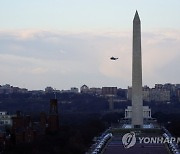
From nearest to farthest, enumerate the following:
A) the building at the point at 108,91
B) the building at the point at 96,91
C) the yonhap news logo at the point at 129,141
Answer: the yonhap news logo at the point at 129,141 < the building at the point at 108,91 < the building at the point at 96,91

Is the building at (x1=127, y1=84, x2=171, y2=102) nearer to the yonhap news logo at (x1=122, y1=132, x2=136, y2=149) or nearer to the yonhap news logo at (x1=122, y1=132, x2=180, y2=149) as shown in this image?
the yonhap news logo at (x1=122, y1=132, x2=180, y2=149)

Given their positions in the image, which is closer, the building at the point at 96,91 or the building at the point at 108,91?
the building at the point at 108,91

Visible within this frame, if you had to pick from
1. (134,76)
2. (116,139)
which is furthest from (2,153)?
(134,76)

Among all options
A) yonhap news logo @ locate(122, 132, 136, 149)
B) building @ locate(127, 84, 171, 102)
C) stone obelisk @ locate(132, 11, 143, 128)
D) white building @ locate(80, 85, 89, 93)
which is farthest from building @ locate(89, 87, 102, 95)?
yonhap news logo @ locate(122, 132, 136, 149)

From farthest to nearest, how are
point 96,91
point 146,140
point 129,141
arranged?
point 96,91
point 146,140
point 129,141

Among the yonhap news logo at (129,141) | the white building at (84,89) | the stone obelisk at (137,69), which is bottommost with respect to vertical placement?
the yonhap news logo at (129,141)

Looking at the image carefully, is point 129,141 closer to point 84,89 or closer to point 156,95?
point 156,95

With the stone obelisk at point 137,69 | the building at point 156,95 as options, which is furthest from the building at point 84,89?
the stone obelisk at point 137,69

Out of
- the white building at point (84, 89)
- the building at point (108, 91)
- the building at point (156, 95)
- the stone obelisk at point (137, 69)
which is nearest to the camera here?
the stone obelisk at point (137, 69)

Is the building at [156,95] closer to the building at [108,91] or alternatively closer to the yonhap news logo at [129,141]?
the building at [108,91]

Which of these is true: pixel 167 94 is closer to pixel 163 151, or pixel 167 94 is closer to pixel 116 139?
pixel 116 139

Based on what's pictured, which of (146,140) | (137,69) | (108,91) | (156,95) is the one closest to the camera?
(146,140)

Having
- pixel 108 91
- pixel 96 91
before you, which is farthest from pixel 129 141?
pixel 96 91
